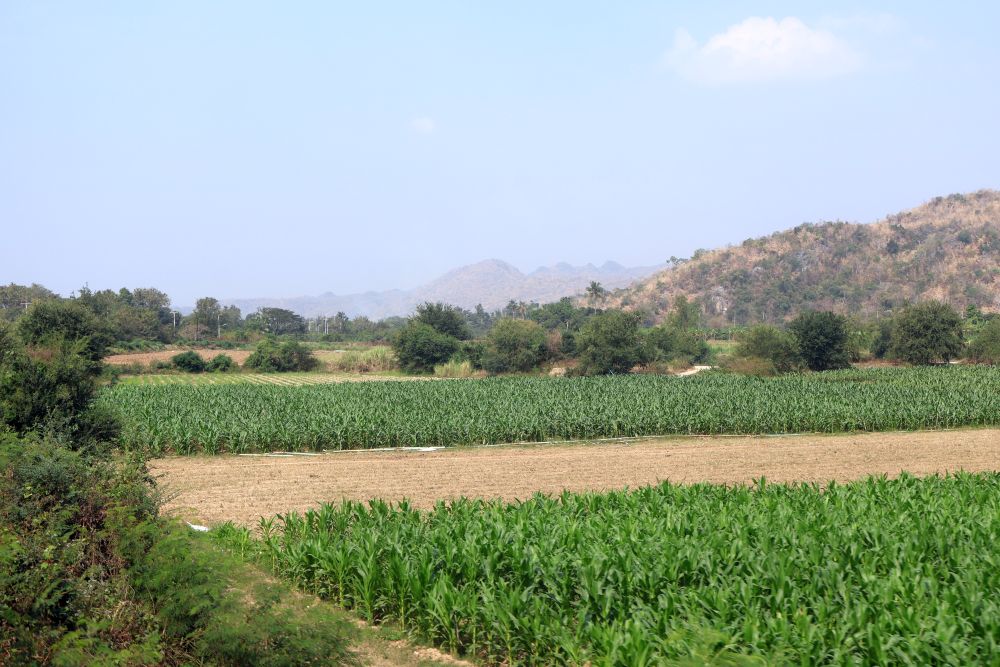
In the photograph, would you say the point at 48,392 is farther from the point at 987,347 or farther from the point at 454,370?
the point at 987,347

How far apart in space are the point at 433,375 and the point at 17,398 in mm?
43865

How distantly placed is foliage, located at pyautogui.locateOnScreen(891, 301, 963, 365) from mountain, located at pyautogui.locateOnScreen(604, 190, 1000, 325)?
66038 millimetres

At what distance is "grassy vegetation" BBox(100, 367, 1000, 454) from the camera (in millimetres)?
22984

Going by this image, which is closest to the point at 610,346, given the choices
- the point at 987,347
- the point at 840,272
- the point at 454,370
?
the point at 454,370

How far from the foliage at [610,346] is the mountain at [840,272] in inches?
2934

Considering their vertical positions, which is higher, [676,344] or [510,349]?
[510,349]

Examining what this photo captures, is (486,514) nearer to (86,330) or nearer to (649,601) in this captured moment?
(649,601)

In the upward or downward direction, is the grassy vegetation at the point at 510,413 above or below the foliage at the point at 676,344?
below

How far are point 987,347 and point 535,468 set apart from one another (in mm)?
46753

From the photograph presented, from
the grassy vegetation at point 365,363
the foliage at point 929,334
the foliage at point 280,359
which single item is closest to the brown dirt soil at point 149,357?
the foliage at point 280,359

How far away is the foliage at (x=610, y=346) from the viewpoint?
178ft

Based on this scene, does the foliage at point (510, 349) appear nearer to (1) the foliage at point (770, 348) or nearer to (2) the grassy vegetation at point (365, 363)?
(2) the grassy vegetation at point (365, 363)

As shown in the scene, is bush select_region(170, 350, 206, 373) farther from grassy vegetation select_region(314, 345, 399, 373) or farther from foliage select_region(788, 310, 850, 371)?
foliage select_region(788, 310, 850, 371)

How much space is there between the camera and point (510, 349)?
5709 cm
